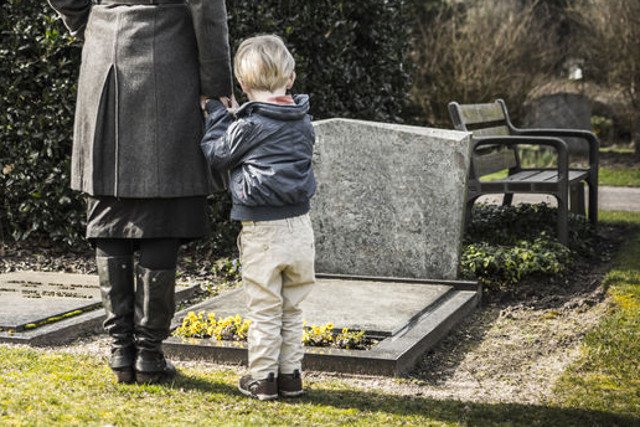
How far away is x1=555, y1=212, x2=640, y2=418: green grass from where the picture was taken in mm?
4352

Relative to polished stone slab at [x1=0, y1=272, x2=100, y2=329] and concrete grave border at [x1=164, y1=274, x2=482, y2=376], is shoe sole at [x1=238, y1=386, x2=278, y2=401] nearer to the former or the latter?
concrete grave border at [x1=164, y1=274, x2=482, y2=376]

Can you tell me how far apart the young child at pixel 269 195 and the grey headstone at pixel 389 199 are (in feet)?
7.99

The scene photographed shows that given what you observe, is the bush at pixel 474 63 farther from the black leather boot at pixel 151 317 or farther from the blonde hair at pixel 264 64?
the black leather boot at pixel 151 317

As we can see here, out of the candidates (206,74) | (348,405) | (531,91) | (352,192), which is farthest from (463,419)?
(531,91)

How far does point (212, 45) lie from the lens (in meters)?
4.27

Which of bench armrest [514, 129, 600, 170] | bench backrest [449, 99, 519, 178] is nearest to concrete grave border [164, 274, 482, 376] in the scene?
bench backrest [449, 99, 519, 178]

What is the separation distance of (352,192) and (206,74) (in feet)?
8.84

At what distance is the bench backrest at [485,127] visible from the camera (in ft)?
26.5

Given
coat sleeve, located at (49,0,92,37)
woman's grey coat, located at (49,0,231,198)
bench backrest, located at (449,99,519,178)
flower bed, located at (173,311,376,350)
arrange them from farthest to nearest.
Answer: bench backrest, located at (449,99,519,178) < flower bed, located at (173,311,376,350) < coat sleeve, located at (49,0,92,37) < woman's grey coat, located at (49,0,231,198)

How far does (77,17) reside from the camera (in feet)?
15.2

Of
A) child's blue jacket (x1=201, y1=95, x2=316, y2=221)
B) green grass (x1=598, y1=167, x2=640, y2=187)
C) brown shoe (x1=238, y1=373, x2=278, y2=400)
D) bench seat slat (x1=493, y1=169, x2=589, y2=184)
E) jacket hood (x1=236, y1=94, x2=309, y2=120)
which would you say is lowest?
green grass (x1=598, y1=167, x2=640, y2=187)

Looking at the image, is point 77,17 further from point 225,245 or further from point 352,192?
point 225,245

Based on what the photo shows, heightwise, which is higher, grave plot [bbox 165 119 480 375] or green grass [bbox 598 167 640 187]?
grave plot [bbox 165 119 480 375]

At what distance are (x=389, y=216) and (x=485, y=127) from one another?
2.73 meters
